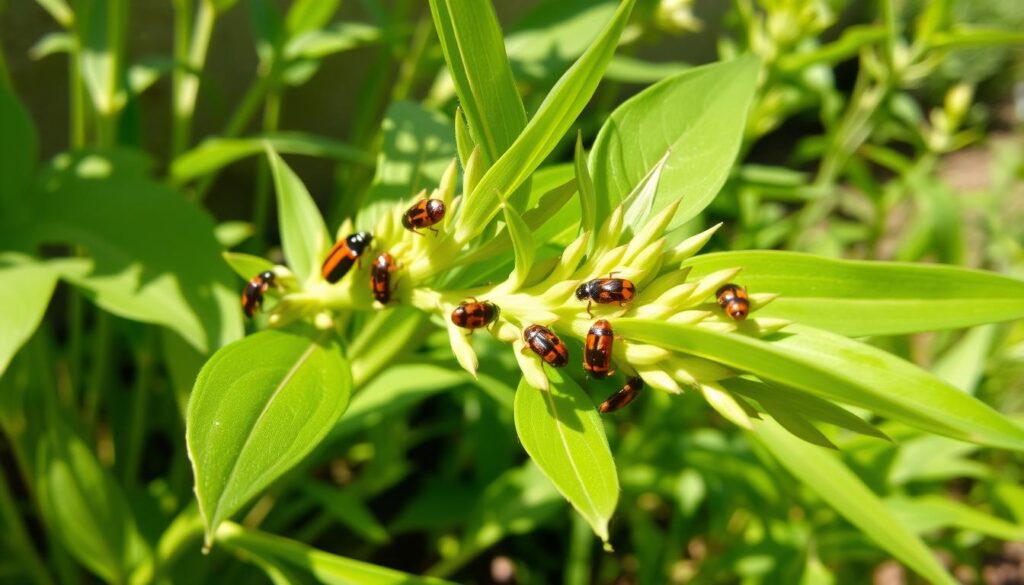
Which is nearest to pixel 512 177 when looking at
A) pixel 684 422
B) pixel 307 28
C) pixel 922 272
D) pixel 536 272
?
pixel 536 272

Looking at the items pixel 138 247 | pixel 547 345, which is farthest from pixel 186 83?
pixel 547 345

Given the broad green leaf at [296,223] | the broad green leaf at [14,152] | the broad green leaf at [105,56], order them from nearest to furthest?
the broad green leaf at [296,223] → the broad green leaf at [14,152] → the broad green leaf at [105,56]

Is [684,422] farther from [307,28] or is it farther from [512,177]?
[512,177]

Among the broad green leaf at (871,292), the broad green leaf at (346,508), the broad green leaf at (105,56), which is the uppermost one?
the broad green leaf at (105,56)

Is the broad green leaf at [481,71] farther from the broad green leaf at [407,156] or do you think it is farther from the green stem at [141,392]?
the green stem at [141,392]

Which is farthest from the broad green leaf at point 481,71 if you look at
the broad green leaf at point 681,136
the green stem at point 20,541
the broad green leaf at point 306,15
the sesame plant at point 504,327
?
the green stem at point 20,541

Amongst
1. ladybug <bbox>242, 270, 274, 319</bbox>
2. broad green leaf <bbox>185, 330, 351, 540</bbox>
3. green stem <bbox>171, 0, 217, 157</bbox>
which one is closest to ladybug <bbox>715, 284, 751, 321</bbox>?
broad green leaf <bbox>185, 330, 351, 540</bbox>
